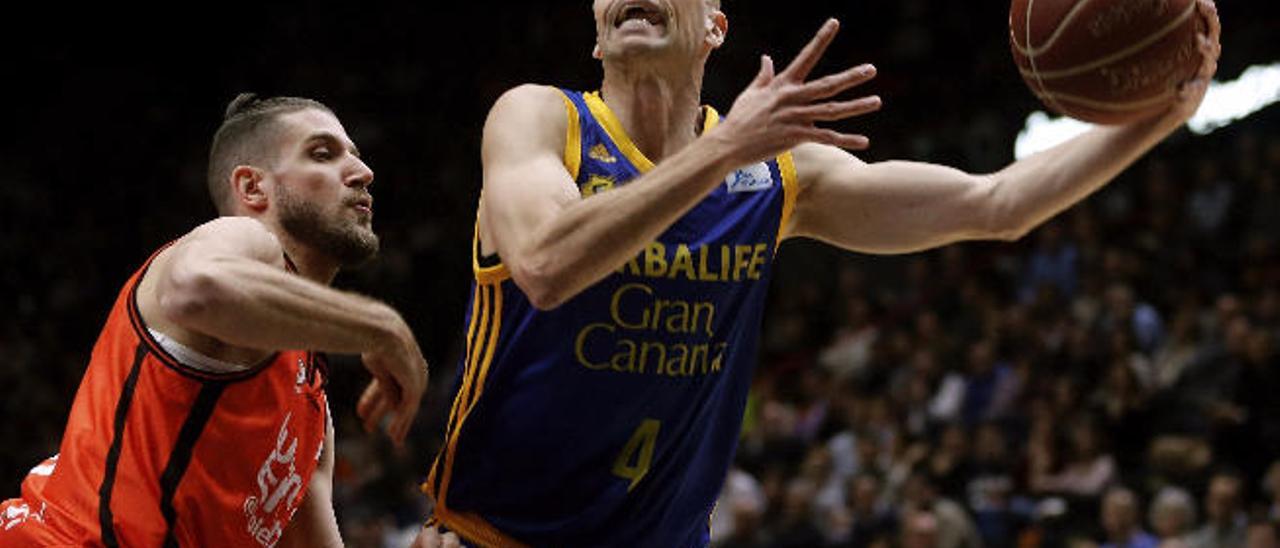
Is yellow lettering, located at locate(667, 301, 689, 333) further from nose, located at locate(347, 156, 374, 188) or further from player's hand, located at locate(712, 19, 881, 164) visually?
nose, located at locate(347, 156, 374, 188)

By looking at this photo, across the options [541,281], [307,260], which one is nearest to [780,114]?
[541,281]

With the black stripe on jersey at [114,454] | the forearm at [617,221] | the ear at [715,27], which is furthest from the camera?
the ear at [715,27]

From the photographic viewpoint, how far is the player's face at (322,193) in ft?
13.0

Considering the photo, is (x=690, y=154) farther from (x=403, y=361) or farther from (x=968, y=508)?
(x=968, y=508)

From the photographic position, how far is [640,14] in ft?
12.9

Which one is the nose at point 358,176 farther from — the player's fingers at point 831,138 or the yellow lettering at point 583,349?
the player's fingers at point 831,138

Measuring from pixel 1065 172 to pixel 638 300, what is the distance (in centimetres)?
106

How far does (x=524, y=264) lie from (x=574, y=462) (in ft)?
2.13

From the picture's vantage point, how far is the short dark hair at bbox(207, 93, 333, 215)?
4047mm

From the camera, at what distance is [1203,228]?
425 inches

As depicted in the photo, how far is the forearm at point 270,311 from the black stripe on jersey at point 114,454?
36 cm

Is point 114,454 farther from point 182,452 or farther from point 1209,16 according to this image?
point 1209,16

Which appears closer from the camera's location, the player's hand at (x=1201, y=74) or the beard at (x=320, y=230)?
the player's hand at (x=1201, y=74)

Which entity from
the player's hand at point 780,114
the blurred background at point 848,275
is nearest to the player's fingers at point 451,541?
the player's hand at point 780,114
